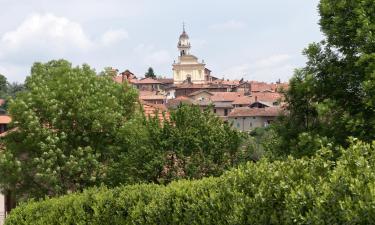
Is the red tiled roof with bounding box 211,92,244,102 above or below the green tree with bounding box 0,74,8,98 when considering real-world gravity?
below

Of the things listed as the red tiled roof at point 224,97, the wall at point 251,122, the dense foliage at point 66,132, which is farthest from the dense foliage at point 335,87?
the red tiled roof at point 224,97

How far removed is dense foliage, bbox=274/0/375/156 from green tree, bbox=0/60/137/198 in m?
7.92

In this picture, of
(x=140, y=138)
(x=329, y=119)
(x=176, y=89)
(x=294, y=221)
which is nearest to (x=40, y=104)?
(x=140, y=138)

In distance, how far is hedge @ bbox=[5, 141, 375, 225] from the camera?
888 centimetres

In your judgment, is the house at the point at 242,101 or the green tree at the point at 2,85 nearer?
the house at the point at 242,101

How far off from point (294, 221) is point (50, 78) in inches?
841

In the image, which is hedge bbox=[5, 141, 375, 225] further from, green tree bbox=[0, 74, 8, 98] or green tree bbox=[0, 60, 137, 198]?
green tree bbox=[0, 74, 8, 98]

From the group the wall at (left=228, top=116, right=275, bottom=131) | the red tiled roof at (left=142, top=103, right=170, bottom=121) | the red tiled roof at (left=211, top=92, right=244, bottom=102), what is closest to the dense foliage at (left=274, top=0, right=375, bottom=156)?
the red tiled roof at (left=142, top=103, right=170, bottom=121)

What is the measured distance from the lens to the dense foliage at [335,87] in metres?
19.3

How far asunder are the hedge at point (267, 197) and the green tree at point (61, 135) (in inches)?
377

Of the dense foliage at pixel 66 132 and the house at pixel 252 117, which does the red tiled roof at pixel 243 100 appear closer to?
the house at pixel 252 117

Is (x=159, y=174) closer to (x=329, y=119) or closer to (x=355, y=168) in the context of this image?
(x=329, y=119)

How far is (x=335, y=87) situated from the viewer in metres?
21.3

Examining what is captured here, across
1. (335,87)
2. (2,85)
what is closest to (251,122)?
(2,85)
